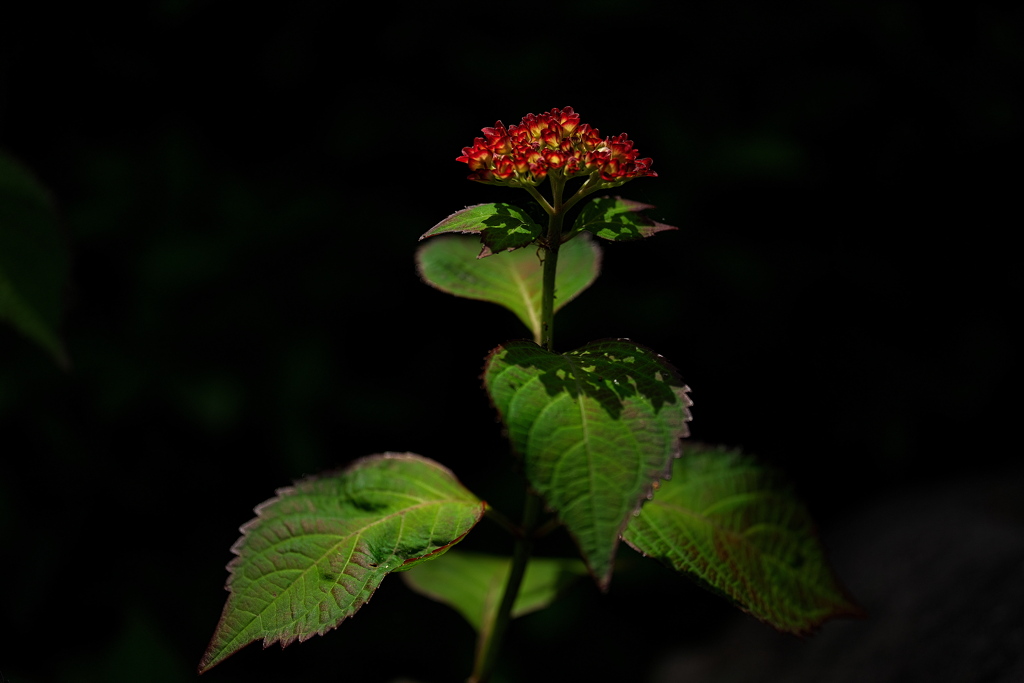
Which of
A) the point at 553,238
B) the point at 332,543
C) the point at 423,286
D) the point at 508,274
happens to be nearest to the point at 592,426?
the point at 553,238

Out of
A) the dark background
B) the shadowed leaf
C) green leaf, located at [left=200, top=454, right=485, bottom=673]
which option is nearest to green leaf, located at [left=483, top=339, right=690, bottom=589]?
green leaf, located at [left=200, top=454, right=485, bottom=673]

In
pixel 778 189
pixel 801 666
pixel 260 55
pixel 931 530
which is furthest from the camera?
pixel 778 189

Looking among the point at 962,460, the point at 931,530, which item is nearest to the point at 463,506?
the point at 931,530

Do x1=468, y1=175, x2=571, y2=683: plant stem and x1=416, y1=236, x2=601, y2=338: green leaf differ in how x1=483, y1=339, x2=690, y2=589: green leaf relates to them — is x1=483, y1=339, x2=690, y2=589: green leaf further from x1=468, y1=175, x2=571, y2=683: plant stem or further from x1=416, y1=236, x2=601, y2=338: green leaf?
x1=416, y1=236, x2=601, y2=338: green leaf

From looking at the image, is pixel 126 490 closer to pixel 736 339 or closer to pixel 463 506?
pixel 463 506

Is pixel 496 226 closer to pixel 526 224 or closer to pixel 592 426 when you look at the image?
pixel 526 224
